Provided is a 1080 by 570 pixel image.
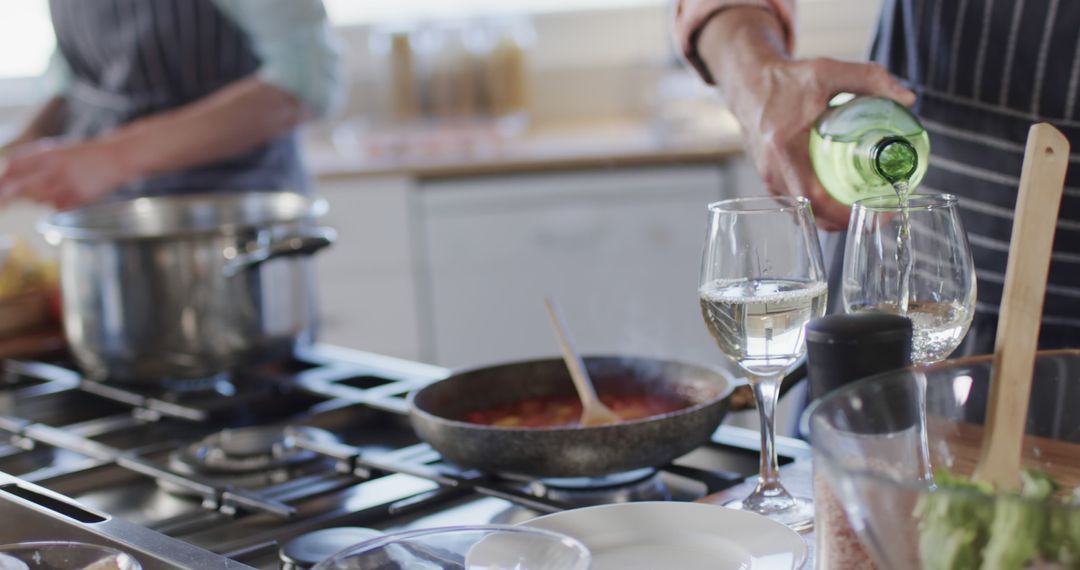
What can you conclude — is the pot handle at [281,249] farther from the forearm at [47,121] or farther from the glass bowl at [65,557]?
the forearm at [47,121]

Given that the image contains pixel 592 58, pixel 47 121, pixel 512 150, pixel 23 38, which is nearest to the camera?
pixel 47 121

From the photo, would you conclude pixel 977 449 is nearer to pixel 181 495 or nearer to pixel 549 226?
pixel 181 495

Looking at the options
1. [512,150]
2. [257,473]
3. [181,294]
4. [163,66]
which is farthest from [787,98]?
[512,150]

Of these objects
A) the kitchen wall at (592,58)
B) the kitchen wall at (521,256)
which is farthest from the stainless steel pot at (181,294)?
the kitchen wall at (592,58)

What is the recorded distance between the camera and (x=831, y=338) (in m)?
0.60

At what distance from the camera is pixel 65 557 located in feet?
2.13

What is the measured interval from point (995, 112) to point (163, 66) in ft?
4.13

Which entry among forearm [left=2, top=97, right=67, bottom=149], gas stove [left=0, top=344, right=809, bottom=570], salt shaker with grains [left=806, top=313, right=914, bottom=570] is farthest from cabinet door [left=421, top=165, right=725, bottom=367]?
salt shaker with grains [left=806, top=313, right=914, bottom=570]

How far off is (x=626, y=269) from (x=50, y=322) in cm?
143

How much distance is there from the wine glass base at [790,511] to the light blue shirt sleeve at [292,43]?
3.73 feet

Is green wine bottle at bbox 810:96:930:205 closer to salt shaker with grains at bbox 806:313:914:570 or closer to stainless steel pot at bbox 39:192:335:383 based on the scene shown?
salt shaker with grains at bbox 806:313:914:570

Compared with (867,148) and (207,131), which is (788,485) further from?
(207,131)

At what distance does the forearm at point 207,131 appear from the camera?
1.67 meters

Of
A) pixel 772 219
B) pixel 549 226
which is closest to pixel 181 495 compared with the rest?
pixel 772 219
